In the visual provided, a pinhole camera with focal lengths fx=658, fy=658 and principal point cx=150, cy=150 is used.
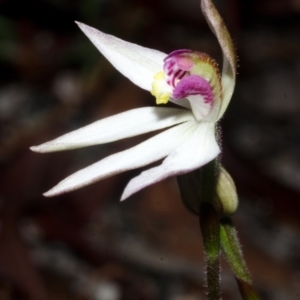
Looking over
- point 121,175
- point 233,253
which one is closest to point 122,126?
point 233,253

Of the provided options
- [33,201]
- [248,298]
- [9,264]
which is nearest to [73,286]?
[9,264]

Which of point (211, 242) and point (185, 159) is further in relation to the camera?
point (211, 242)

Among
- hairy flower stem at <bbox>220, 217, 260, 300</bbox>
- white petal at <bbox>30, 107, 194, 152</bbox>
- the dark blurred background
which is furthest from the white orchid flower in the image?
the dark blurred background

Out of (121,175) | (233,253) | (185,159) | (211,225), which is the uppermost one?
(185,159)

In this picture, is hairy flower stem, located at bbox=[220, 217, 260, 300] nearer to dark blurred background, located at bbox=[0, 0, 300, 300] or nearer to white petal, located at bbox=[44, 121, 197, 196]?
white petal, located at bbox=[44, 121, 197, 196]

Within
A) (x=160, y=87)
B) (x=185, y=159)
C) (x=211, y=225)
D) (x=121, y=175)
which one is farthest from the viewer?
(x=121, y=175)

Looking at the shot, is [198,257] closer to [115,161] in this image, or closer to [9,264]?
[9,264]

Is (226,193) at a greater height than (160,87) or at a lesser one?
lesser

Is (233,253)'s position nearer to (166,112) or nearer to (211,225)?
(211,225)

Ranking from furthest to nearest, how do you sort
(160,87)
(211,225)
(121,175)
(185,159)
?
(121,175)
(160,87)
(211,225)
(185,159)
